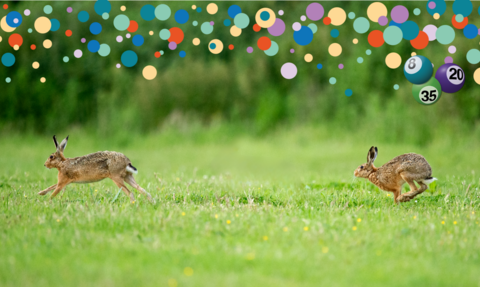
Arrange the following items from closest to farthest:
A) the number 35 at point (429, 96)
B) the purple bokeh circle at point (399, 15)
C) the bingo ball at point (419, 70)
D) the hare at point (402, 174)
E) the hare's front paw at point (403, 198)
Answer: the hare at point (402, 174) → the hare's front paw at point (403, 198) → the number 35 at point (429, 96) → the bingo ball at point (419, 70) → the purple bokeh circle at point (399, 15)

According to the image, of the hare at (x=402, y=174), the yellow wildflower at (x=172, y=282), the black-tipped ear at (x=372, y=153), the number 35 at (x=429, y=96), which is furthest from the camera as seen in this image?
the number 35 at (x=429, y=96)

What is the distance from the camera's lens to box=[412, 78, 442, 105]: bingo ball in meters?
9.94

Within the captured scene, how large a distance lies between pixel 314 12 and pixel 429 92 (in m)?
15.6

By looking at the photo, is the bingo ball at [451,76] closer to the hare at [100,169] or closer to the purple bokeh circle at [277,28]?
the hare at [100,169]

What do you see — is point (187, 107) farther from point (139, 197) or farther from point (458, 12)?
point (139, 197)

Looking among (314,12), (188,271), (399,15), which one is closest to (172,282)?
(188,271)

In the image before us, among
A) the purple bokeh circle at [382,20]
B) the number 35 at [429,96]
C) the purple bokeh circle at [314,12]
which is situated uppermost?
the purple bokeh circle at [314,12]

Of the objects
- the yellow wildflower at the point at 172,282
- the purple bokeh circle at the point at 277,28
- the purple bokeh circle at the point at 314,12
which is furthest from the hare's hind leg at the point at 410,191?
the purple bokeh circle at the point at 314,12

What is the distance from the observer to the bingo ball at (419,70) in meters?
10.3

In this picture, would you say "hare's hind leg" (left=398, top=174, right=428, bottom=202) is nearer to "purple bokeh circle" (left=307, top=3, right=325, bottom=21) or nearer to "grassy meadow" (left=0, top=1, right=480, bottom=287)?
"grassy meadow" (left=0, top=1, right=480, bottom=287)

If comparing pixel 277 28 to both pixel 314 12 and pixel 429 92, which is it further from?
pixel 429 92

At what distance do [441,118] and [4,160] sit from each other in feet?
56.5

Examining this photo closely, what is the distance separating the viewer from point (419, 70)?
33.8ft

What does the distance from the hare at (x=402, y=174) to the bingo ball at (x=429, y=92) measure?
221 cm
